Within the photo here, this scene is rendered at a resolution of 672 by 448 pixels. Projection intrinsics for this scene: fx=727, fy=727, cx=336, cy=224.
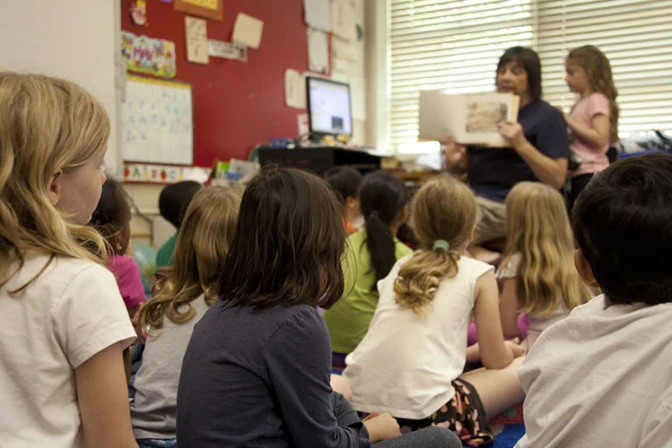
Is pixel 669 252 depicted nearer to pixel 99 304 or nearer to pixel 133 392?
pixel 99 304

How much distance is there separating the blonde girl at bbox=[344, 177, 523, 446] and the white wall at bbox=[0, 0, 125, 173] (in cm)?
146

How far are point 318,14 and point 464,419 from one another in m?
3.53

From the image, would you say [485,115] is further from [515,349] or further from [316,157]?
[515,349]

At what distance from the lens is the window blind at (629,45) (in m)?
4.25

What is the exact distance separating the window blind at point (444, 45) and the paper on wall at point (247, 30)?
3.86 feet

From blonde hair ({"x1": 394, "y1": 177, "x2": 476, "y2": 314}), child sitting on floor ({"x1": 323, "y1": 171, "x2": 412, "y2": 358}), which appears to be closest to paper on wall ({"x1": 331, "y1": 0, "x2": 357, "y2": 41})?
child sitting on floor ({"x1": 323, "y1": 171, "x2": 412, "y2": 358})

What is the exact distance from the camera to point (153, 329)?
1.48 meters

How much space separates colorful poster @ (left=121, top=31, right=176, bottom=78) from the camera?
144 inches

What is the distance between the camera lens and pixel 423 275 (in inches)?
70.3

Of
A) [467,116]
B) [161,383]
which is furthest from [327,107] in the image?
[161,383]

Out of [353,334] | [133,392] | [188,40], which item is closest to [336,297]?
[133,392]

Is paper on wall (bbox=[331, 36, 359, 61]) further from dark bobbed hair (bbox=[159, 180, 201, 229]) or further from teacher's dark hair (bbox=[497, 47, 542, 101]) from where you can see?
dark bobbed hair (bbox=[159, 180, 201, 229])

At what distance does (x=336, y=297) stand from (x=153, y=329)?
471mm

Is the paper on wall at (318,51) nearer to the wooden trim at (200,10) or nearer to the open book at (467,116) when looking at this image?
the wooden trim at (200,10)
